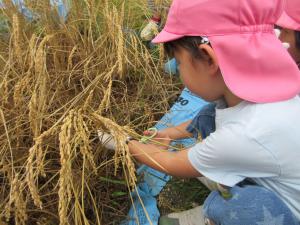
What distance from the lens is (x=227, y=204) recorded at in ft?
4.13

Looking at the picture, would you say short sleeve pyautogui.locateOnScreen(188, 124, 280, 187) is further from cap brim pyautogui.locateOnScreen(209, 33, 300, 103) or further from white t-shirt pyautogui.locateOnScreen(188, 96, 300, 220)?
cap brim pyautogui.locateOnScreen(209, 33, 300, 103)

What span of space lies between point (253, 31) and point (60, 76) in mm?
970

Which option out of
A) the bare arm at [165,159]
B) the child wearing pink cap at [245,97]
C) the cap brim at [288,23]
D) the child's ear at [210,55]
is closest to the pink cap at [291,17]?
the cap brim at [288,23]

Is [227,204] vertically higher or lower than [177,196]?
higher

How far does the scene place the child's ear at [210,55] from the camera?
3.72ft

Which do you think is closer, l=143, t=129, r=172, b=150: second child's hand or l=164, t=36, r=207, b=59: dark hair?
l=164, t=36, r=207, b=59: dark hair

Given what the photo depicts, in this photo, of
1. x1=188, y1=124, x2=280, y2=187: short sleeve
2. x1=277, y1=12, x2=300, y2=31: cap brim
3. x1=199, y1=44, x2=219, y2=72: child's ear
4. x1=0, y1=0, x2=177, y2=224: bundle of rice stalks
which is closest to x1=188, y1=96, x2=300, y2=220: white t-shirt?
x1=188, y1=124, x2=280, y2=187: short sleeve

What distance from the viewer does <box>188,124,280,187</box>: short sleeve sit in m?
1.13

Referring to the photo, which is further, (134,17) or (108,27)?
(134,17)

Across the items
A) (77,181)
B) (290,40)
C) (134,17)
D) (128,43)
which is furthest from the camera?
(134,17)

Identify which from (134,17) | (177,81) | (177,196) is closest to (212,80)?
(177,196)

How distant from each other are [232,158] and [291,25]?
0.73 m

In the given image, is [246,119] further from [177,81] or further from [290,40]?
[177,81]

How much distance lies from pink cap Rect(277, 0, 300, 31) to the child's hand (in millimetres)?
639
